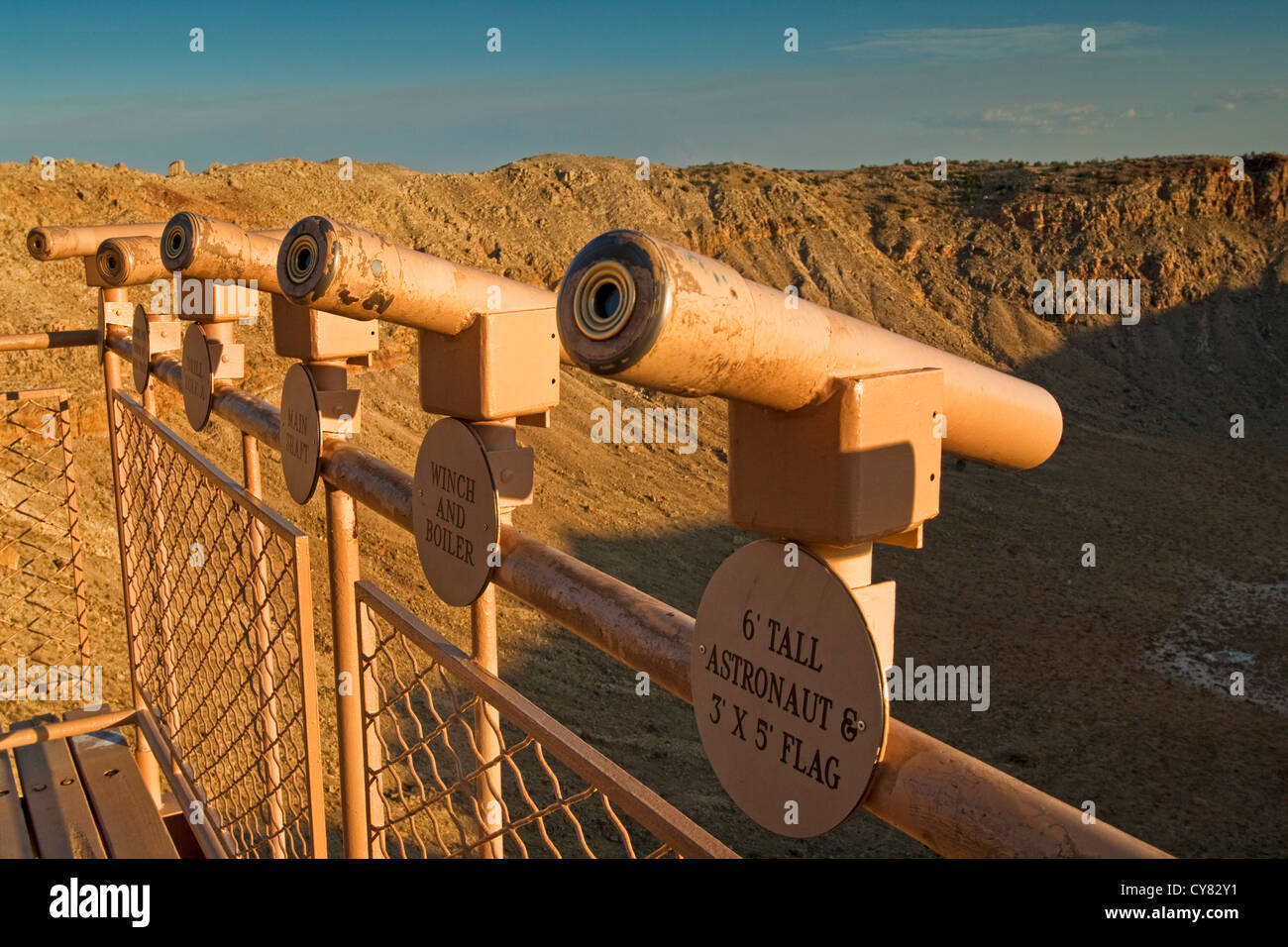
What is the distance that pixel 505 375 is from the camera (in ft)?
4.91

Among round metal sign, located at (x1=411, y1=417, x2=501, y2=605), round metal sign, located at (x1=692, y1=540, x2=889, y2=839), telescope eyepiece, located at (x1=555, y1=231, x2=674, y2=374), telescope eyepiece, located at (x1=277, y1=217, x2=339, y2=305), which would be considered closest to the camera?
telescope eyepiece, located at (x1=555, y1=231, x2=674, y2=374)

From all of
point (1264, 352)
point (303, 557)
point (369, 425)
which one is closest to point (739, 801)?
point (303, 557)

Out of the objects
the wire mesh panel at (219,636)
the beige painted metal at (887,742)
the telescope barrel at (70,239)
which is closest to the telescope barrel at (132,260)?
the telescope barrel at (70,239)

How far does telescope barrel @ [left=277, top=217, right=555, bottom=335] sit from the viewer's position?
53.4 inches

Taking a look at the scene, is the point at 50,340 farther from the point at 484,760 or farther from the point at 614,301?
the point at 614,301

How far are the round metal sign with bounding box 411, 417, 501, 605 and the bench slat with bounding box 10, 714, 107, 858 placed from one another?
6.52ft

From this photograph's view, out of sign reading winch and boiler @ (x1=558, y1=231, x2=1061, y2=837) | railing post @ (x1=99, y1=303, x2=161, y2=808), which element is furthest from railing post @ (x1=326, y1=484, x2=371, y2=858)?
railing post @ (x1=99, y1=303, x2=161, y2=808)

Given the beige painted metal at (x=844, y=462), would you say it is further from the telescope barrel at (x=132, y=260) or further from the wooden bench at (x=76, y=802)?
the wooden bench at (x=76, y=802)

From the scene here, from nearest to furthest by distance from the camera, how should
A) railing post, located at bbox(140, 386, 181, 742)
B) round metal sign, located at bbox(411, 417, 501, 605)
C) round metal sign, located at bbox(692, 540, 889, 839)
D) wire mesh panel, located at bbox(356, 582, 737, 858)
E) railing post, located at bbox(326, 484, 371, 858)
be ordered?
round metal sign, located at bbox(692, 540, 889, 839), wire mesh panel, located at bbox(356, 582, 737, 858), round metal sign, located at bbox(411, 417, 501, 605), railing post, located at bbox(326, 484, 371, 858), railing post, located at bbox(140, 386, 181, 742)

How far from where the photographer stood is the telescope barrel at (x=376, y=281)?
4.45 feet

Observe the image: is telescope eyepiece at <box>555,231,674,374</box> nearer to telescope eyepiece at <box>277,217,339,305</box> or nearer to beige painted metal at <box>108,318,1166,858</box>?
beige painted metal at <box>108,318,1166,858</box>

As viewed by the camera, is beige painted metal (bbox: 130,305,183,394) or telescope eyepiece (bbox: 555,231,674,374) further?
beige painted metal (bbox: 130,305,183,394)

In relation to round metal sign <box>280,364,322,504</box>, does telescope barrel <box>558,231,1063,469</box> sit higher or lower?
higher
